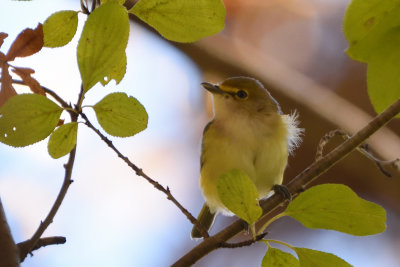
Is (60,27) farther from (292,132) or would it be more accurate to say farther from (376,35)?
(292,132)

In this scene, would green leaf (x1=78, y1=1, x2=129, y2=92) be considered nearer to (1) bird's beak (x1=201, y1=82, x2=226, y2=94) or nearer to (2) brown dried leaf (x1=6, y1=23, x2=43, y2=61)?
(2) brown dried leaf (x1=6, y1=23, x2=43, y2=61)

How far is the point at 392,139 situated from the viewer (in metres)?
2.74

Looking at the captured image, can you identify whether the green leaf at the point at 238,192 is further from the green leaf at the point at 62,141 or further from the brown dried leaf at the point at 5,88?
the brown dried leaf at the point at 5,88

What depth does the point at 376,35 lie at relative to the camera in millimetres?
717

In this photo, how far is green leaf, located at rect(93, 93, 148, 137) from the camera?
33.3 inches

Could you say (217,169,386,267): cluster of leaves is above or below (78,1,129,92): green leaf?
below

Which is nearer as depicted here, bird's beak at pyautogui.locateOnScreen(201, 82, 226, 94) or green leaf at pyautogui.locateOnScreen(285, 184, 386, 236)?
green leaf at pyautogui.locateOnScreen(285, 184, 386, 236)

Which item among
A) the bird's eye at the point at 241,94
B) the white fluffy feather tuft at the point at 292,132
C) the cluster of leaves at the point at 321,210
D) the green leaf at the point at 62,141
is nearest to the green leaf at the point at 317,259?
the cluster of leaves at the point at 321,210

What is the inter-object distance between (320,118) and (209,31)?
2.06 m

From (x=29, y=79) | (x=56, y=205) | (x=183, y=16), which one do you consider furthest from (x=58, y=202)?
(x=183, y=16)

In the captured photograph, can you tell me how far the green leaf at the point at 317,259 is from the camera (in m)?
0.88

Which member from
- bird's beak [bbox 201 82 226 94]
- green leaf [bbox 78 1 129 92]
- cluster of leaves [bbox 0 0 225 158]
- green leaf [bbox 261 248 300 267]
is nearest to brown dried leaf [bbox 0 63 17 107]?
cluster of leaves [bbox 0 0 225 158]

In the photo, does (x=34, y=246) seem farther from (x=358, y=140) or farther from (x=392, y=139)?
(x=392, y=139)

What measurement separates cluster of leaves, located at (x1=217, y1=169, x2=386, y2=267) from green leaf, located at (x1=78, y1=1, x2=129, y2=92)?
0.27 m
